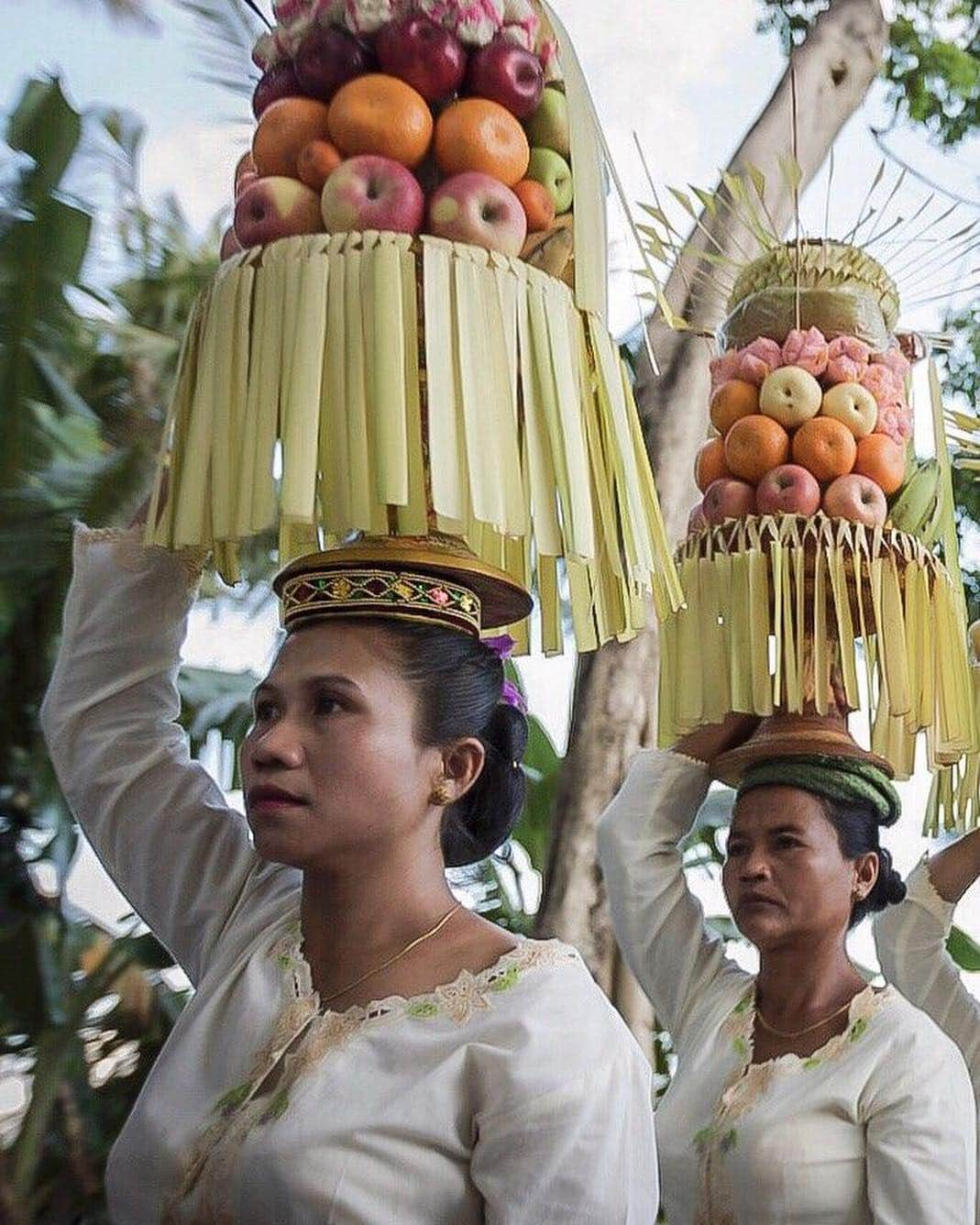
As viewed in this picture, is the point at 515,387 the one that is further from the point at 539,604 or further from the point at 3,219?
the point at 3,219

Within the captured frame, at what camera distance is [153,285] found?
3252 mm

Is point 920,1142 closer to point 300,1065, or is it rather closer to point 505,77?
point 300,1065

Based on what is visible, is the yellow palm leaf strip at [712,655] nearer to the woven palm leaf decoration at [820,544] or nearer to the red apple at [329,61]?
the woven palm leaf decoration at [820,544]

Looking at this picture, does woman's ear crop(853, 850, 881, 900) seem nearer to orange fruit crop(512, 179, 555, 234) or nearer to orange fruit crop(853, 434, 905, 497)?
orange fruit crop(853, 434, 905, 497)

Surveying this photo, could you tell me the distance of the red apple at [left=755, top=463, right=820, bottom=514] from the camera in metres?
2.04

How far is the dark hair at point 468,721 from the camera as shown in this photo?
1.43 metres

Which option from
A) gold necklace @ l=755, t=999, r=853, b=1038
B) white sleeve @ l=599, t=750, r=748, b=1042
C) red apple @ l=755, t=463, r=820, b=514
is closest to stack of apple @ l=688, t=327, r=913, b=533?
red apple @ l=755, t=463, r=820, b=514

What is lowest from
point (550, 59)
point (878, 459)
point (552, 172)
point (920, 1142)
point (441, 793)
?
point (920, 1142)

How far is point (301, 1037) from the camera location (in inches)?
53.9

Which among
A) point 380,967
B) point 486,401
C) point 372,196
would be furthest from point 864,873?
point 372,196

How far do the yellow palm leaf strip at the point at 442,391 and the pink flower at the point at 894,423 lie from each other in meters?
0.88

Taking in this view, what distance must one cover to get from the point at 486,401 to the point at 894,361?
96cm

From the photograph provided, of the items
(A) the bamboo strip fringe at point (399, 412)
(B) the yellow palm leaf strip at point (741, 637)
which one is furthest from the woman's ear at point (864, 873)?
(A) the bamboo strip fringe at point (399, 412)

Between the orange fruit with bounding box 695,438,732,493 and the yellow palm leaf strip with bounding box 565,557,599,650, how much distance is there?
71 centimetres
